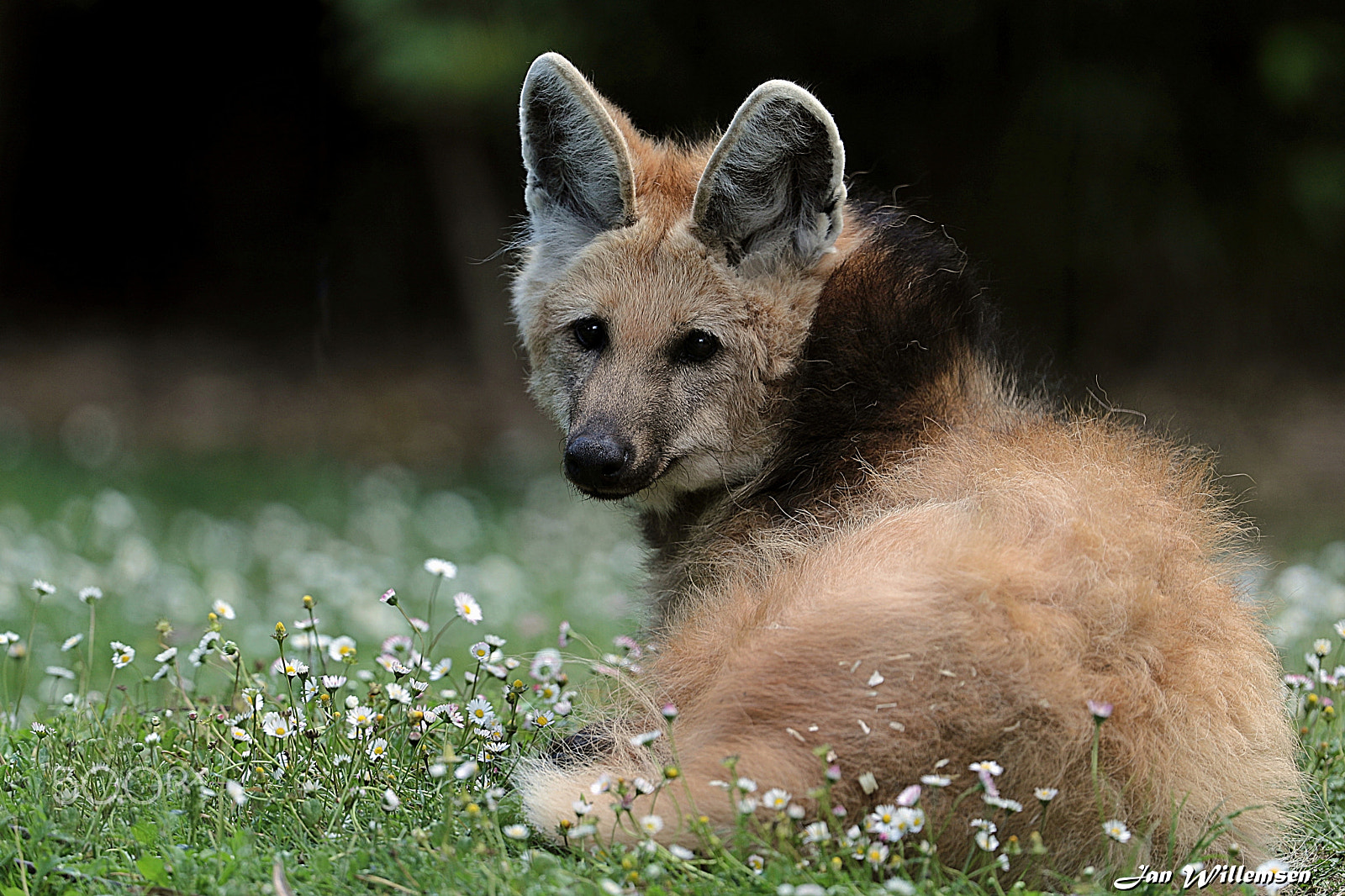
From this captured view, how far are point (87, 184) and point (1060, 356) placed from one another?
1157 centimetres

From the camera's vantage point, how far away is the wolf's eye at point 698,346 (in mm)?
3326

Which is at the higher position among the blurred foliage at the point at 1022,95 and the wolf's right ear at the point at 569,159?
the blurred foliage at the point at 1022,95

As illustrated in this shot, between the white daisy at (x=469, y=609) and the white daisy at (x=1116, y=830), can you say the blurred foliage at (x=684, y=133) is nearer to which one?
the white daisy at (x=469, y=609)

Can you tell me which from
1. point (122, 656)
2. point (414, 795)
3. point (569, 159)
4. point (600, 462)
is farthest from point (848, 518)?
point (122, 656)

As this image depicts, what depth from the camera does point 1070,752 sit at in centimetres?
228

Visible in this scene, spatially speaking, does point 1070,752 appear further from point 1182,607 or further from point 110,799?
point 110,799

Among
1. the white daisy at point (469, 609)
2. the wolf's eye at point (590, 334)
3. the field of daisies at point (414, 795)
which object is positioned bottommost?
the field of daisies at point (414, 795)

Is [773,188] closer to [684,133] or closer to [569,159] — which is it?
[569,159]

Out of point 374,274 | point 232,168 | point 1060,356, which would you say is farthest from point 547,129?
point 232,168

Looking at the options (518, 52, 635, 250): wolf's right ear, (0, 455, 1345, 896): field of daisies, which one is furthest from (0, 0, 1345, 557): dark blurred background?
(0, 455, 1345, 896): field of daisies

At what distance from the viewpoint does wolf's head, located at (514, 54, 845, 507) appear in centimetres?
325

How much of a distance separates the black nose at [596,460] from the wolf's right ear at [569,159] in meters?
0.74

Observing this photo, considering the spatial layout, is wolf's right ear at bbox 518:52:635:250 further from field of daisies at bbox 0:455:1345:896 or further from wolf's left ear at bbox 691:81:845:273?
field of daisies at bbox 0:455:1345:896

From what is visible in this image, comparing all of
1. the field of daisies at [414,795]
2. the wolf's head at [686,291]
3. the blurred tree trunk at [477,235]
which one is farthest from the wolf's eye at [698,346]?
the blurred tree trunk at [477,235]
